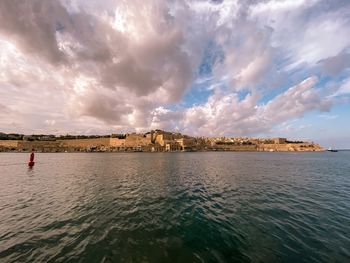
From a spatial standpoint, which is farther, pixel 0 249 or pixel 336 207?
pixel 336 207

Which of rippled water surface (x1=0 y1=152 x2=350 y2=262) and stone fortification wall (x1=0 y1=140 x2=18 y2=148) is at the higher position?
stone fortification wall (x1=0 y1=140 x2=18 y2=148)

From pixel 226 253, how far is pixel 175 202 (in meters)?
8.81

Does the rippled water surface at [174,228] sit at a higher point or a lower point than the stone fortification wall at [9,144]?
lower

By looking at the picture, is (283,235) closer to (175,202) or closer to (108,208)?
(175,202)

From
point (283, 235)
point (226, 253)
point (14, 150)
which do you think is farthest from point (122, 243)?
point (14, 150)

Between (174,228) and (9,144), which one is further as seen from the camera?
(9,144)

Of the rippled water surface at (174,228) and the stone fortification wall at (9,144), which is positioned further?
the stone fortification wall at (9,144)

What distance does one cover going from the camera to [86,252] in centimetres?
840

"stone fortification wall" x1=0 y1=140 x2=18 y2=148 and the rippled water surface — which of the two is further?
"stone fortification wall" x1=0 y1=140 x2=18 y2=148

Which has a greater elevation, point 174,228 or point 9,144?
point 9,144

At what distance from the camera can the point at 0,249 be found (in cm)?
873

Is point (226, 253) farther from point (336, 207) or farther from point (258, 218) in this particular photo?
point (336, 207)

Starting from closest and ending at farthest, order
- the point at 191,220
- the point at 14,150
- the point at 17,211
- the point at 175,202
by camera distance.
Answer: the point at 191,220, the point at 17,211, the point at 175,202, the point at 14,150

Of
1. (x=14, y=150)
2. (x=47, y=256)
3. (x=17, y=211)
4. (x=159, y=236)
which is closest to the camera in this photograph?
(x=47, y=256)
